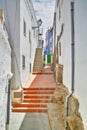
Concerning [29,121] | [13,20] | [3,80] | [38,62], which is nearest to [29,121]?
[29,121]

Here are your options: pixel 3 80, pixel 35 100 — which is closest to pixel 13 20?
pixel 35 100

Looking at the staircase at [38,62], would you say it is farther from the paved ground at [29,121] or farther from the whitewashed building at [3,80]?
the whitewashed building at [3,80]

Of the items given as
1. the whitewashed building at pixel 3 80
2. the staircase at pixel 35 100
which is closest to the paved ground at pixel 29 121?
the staircase at pixel 35 100

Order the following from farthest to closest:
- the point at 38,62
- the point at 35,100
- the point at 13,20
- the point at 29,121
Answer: the point at 38,62
the point at 13,20
the point at 35,100
the point at 29,121

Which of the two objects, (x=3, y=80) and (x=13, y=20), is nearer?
(x=3, y=80)

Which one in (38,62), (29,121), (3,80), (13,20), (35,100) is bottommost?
(29,121)

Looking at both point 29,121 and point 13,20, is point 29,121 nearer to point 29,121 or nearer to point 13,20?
point 29,121

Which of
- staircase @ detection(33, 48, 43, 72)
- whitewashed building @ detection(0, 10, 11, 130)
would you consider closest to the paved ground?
whitewashed building @ detection(0, 10, 11, 130)

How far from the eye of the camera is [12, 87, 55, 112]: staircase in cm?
1081

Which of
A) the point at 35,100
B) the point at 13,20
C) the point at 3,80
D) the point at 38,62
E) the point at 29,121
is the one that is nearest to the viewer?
the point at 3,80

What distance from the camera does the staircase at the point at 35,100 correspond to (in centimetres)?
1081

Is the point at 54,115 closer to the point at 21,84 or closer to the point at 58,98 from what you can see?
the point at 58,98

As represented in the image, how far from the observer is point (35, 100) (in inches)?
462

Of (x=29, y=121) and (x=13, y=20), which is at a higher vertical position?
(x=13, y=20)
